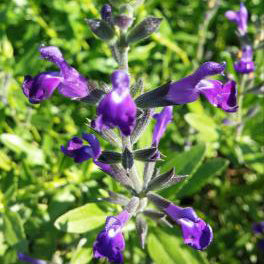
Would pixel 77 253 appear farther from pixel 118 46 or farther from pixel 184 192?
pixel 118 46

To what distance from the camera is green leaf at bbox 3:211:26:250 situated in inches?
127

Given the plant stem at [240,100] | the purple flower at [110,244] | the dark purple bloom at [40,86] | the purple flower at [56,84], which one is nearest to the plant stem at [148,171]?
the purple flower at [110,244]

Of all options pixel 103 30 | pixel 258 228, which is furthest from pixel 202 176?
pixel 103 30

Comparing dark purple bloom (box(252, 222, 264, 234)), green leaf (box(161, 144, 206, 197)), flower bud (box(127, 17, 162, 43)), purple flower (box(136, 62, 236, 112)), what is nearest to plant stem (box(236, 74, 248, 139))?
dark purple bloom (box(252, 222, 264, 234))

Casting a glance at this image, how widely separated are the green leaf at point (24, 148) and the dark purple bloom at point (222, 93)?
2.14 m

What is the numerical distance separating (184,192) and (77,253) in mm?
1030

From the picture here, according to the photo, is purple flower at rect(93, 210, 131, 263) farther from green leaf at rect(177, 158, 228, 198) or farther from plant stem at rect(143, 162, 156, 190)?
green leaf at rect(177, 158, 228, 198)

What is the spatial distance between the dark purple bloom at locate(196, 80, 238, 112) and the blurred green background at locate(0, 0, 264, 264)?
3.73 ft

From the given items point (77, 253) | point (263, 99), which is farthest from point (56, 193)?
point (263, 99)

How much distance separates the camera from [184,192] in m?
3.46

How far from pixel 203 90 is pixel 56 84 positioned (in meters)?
0.80

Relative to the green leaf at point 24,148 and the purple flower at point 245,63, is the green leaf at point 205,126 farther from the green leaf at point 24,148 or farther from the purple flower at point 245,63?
the green leaf at point 24,148

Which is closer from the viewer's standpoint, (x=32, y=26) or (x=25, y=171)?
(x=25, y=171)

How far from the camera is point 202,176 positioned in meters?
3.43
